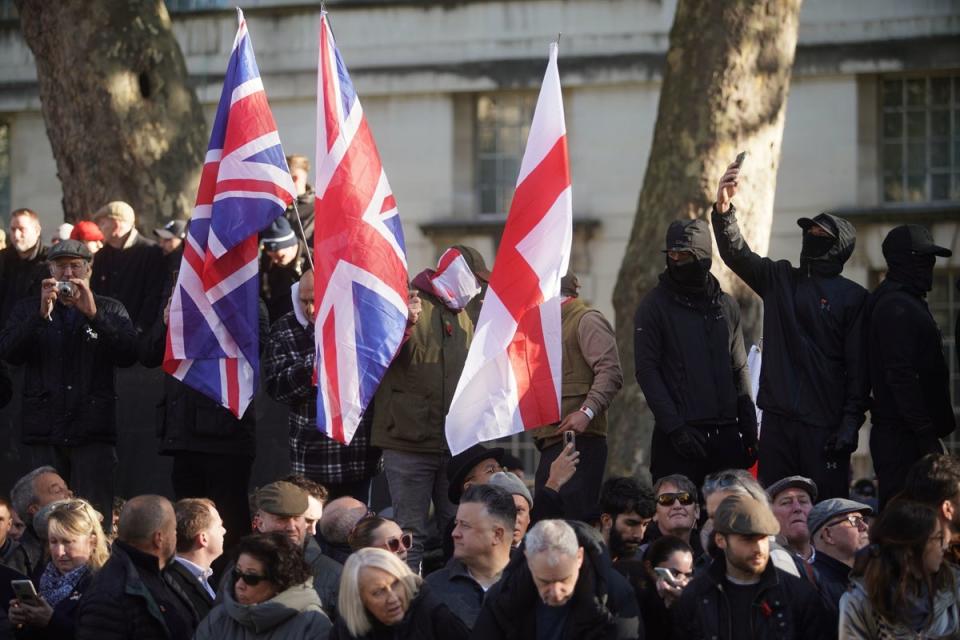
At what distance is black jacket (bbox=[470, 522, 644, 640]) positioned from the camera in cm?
802

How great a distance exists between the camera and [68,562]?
9.61 metres

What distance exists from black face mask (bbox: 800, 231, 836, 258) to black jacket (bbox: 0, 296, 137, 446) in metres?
3.89

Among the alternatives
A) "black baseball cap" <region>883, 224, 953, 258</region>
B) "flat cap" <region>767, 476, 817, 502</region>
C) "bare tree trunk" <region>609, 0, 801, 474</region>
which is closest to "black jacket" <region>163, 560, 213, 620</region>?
"flat cap" <region>767, 476, 817, 502</region>

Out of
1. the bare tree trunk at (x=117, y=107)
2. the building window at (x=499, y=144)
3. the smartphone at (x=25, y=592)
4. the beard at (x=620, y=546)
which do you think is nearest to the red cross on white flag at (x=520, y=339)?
the beard at (x=620, y=546)

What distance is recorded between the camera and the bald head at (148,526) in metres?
9.27

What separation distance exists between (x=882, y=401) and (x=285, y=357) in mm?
3295

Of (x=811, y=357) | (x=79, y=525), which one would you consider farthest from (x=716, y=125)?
(x=79, y=525)

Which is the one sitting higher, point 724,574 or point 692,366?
point 692,366

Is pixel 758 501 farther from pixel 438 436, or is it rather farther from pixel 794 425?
pixel 438 436

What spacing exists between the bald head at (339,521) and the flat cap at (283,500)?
121 millimetres

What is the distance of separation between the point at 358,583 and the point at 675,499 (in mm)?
2036

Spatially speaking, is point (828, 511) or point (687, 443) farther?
point (687, 443)

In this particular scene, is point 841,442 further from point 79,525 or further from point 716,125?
point 716,125

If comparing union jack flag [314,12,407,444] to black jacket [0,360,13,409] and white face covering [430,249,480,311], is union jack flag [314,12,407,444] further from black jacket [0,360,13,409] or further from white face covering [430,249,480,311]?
black jacket [0,360,13,409]
